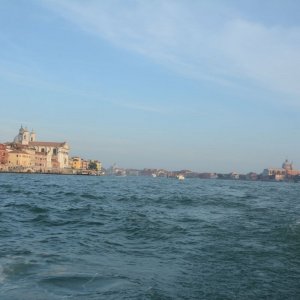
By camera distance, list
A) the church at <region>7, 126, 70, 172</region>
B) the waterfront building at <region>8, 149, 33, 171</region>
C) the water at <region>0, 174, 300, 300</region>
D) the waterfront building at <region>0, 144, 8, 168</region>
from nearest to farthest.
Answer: the water at <region>0, 174, 300, 300</region> < the waterfront building at <region>0, 144, 8, 168</region> < the waterfront building at <region>8, 149, 33, 171</region> < the church at <region>7, 126, 70, 172</region>

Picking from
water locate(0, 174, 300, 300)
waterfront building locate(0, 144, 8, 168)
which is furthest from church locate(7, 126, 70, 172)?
water locate(0, 174, 300, 300)

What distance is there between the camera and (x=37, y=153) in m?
170

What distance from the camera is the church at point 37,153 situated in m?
154

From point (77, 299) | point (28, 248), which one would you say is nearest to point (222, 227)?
point (28, 248)

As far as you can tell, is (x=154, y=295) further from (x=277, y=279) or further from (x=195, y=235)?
(x=195, y=235)

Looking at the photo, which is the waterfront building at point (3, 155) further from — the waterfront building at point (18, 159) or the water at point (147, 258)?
the water at point (147, 258)

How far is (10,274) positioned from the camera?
28.5 ft

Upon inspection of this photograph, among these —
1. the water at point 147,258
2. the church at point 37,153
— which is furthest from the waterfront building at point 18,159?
the water at point 147,258

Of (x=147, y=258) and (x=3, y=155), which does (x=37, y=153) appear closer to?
(x=3, y=155)

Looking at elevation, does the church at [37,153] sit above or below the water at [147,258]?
above

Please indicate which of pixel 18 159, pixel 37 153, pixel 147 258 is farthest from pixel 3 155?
pixel 147 258

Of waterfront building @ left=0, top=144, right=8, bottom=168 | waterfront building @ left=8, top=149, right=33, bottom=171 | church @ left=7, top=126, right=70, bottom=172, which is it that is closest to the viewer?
waterfront building @ left=0, top=144, right=8, bottom=168

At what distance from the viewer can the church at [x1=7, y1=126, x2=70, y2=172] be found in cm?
15350

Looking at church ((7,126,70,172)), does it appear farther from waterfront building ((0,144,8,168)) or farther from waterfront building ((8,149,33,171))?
waterfront building ((0,144,8,168))
